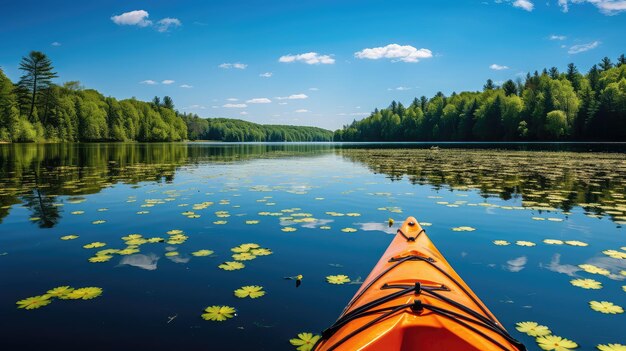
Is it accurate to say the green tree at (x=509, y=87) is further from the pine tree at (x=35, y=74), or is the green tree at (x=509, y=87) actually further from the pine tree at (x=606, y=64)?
the pine tree at (x=35, y=74)

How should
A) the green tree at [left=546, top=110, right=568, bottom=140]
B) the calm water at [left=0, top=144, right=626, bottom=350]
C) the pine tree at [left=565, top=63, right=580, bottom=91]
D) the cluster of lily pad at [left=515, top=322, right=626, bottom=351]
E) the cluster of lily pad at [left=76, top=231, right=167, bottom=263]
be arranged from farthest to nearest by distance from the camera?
1. the pine tree at [left=565, top=63, right=580, bottom=91]
2. the green tree at [left=546, top=110, right=568, bottom=140]
3. the cluster of lily pad at [left=76, top=231, right=167, bottom=263]
4. the calm water at [left=0, top=144, right=626, bottom=350]
5. the cluster of lily pad at [left=515, top=322, right=626, bottom=351]

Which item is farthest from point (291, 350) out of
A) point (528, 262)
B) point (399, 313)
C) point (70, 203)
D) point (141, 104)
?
point (141, 104)

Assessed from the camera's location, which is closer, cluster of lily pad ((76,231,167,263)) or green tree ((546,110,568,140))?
cluster of lily pad ((76,231,167,263))

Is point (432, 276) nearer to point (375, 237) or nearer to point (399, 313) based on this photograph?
point (399, 313)

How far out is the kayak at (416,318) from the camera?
252cm

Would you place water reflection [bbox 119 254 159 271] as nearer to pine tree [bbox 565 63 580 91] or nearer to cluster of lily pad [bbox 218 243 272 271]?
cluster of lily pad [bbox 218 243 272 271]

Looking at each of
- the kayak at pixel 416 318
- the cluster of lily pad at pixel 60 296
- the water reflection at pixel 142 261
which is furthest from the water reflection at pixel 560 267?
the cluster of lily pad at pixel 60 296

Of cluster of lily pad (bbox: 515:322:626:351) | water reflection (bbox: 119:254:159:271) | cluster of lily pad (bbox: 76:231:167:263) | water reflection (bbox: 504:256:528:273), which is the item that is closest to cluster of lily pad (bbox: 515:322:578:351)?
cluster of lily pad (bbox: 515:322:626:351)

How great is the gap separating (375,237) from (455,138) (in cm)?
11257

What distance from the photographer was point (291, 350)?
384cm

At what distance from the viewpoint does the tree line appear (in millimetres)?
69188

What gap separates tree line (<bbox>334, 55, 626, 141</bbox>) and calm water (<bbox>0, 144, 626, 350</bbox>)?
7106 centimetres

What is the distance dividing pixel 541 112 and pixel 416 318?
90.4m

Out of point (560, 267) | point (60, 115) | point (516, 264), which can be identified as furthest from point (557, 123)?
point (60, 115)
